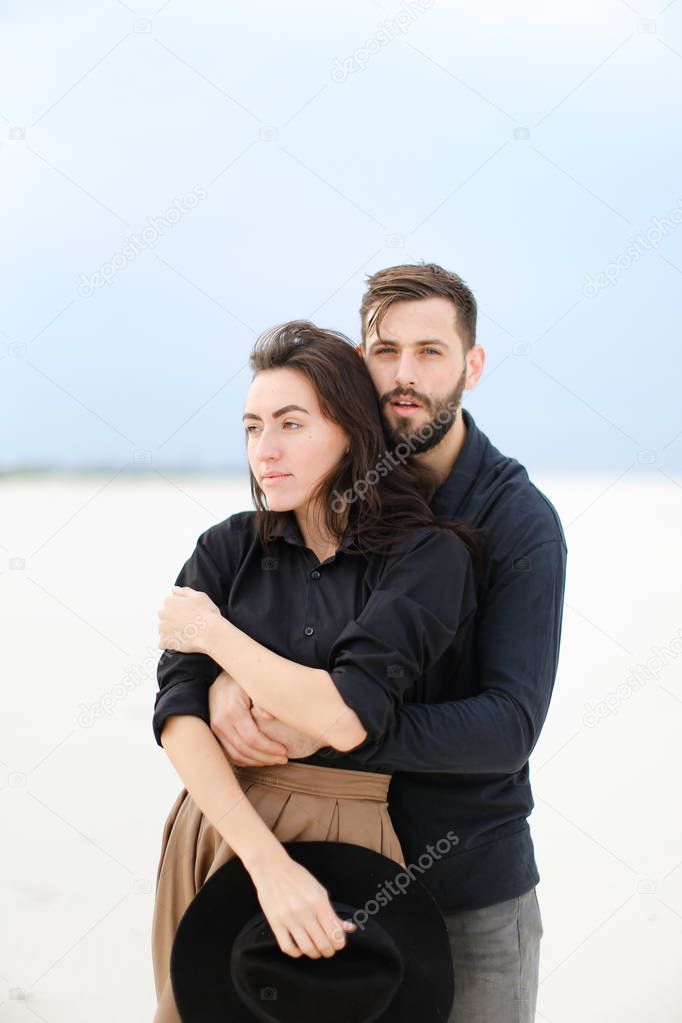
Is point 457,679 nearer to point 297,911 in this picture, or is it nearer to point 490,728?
point 490,728

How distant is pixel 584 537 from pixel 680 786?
8.99 meters

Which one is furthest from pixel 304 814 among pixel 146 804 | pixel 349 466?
pixel 146 804

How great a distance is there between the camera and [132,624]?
7.89 metres

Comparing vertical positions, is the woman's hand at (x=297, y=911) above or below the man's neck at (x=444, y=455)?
below

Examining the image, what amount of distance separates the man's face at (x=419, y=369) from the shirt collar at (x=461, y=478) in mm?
51

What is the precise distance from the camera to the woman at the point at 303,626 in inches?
52.7

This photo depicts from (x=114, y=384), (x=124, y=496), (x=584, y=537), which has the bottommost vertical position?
(x=124, y=496)

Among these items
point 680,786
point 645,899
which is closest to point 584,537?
point 680,786

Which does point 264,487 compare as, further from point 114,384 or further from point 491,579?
point 114,384

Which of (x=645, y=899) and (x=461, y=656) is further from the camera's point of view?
(x=645, y=899)

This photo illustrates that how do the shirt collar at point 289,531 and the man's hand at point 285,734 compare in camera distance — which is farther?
the shirt collar at point 289,531

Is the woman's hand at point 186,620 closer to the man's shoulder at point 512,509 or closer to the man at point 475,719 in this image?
the man at point 475,719

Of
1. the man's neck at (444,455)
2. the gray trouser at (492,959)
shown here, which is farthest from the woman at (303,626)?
the gray trouser at (492,959)

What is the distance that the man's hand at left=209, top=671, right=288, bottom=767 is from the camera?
139 cm
